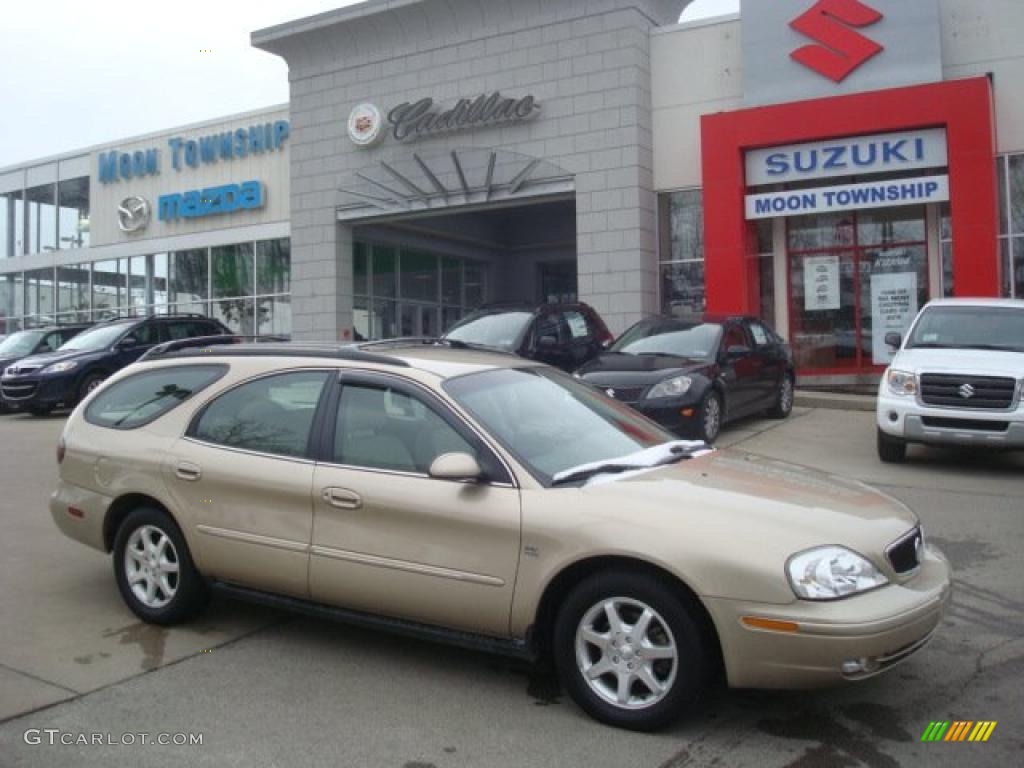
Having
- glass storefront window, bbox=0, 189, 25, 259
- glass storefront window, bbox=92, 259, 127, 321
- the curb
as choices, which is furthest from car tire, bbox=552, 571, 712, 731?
glass storefront window, bbox=0, 189, 25, 259

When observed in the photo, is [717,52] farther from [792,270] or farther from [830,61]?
[792,270]

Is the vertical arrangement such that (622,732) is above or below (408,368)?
below

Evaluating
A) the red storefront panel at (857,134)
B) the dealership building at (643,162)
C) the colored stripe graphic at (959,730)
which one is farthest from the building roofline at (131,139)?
the colored stripe graphic at (959,730)

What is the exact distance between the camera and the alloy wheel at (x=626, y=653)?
3773mm

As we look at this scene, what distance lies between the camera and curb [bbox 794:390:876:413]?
14.9m

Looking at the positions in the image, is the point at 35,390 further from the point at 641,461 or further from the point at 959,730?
the point at 959,730

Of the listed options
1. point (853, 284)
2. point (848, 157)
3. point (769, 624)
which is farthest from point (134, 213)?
point (769, 624)

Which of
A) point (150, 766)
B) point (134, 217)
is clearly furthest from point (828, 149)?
point (134, 217)

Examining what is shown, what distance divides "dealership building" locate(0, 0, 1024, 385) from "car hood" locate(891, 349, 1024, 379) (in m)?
6.91

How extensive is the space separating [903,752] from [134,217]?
27.6 m

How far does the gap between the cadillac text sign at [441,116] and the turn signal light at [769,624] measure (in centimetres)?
1745

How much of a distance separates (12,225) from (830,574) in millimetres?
34122

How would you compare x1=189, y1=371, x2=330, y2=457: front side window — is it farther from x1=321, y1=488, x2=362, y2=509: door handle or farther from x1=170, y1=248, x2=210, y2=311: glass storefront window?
x1=170, y1=248, x2=210, y2=311: glass storefront window

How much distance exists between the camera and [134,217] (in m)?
27.5
